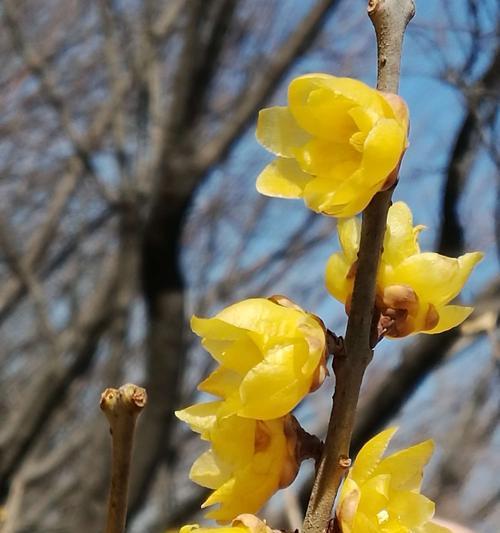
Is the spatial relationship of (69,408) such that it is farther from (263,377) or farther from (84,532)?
(263,377)

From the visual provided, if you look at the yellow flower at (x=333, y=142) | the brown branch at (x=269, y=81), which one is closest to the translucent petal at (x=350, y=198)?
Answer: the yellow flower at (x=333, y=142)

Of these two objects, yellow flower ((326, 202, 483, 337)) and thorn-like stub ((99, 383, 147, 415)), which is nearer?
thorn-like stub ((99, 383, 147, 415))

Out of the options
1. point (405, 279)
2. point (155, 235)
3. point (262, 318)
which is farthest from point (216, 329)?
point (155, 235)

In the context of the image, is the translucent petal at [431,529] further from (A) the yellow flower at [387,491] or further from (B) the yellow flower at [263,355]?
(B) the yellow flower at [263,355]

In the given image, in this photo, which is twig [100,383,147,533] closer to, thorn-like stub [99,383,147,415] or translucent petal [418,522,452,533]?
thorn-like stub [99,383,147,415]

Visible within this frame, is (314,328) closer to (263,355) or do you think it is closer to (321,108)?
(263,355)

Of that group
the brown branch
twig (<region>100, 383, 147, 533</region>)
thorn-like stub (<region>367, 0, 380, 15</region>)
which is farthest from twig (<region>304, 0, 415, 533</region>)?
the brown branch
